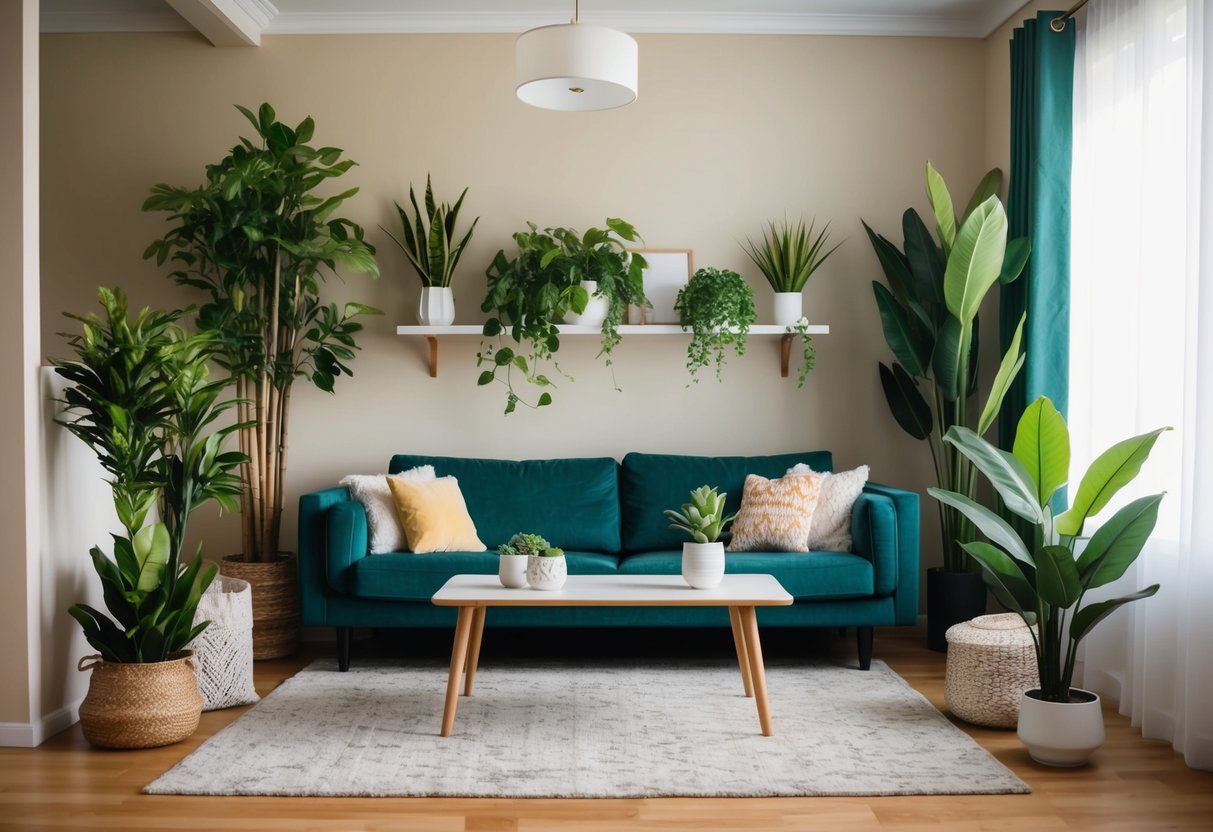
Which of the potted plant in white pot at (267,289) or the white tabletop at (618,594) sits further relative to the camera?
the potted plant in white pot at (267,289)

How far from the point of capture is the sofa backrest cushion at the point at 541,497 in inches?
182

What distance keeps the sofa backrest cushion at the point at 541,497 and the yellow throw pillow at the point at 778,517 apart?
608mm

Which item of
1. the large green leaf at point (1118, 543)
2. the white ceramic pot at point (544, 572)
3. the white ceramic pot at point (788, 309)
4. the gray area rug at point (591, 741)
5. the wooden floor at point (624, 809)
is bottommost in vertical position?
the wooden floor at point (624, 809)

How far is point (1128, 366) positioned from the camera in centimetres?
372

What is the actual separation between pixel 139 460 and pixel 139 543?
0.83ft

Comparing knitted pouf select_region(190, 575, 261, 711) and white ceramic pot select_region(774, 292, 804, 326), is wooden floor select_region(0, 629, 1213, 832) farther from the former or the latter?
white ceramic pot select_region(774, 292, 804, 326)

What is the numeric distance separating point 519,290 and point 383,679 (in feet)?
5.53

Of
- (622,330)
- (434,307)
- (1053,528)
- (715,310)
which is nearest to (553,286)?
(622,330)

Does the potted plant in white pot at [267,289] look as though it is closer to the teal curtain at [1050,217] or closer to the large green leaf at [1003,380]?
the large green leaf at [1003,380]

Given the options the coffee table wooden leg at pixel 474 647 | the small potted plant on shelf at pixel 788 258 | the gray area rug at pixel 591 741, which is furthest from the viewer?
the small potted plant on shelf at pixel 788 258

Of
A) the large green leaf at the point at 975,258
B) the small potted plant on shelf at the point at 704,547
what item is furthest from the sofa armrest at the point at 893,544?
the small potted plant on shelf at the point at 704,547

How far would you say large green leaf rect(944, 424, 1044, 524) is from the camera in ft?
10.3

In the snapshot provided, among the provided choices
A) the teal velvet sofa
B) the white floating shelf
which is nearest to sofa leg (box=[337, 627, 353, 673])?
the teal velvet sofa

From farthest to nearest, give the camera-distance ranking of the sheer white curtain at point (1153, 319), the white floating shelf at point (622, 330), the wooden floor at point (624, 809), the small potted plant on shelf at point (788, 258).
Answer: the small potted plant on shelf at point (788, 258) < the white floating shelf at point (622, 330) < the sheer white curtain at point (1153, 319) < the wooden floor at point (624, 809)
